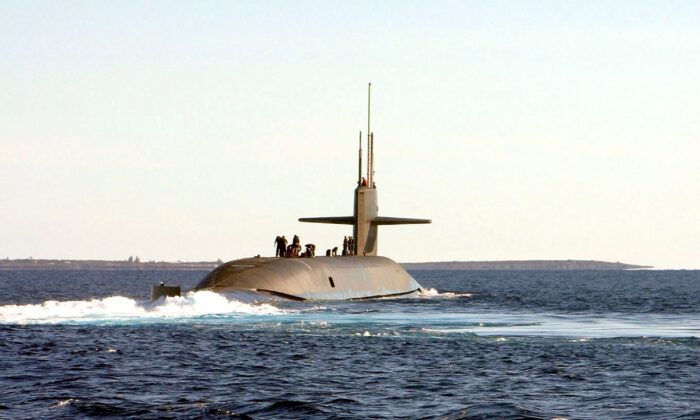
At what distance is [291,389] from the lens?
20109mm

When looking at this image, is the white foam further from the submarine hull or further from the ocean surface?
the submarine hull

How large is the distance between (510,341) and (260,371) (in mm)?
9447

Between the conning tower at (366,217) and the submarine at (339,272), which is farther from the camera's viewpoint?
the conning tower at (366,217)

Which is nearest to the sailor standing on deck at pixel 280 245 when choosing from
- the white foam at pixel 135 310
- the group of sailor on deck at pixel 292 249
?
the group of sailor on deck at pixel 292 249

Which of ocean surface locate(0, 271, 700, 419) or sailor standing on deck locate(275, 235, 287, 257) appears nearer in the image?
ocean surface locate(0, 271, 700, 419)

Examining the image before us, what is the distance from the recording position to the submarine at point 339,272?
44.7 metres

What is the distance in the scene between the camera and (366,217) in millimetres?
59344

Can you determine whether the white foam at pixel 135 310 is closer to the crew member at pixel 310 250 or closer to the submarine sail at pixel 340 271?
the submarine sail at pixel 340 271

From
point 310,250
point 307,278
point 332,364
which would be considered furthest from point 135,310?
point 310,250

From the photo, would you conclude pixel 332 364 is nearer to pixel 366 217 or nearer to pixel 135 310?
pixel 135 310

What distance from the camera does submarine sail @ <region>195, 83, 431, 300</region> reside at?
4484cm

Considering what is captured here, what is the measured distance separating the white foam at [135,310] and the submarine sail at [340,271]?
2285 millimetres

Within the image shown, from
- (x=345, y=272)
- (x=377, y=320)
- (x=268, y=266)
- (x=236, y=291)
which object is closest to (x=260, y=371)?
(x=377, y=320)

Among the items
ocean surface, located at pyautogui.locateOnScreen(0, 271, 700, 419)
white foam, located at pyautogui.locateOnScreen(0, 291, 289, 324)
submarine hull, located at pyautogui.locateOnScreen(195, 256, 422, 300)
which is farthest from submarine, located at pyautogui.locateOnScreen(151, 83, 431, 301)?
ocean surface, located at pyautogui.locateOnScreen(0, 271, 700, 419)
